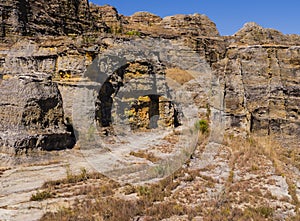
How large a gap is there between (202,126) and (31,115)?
8.85 metres

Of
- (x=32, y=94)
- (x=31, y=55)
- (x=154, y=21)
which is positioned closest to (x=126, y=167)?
(x=32, y=94)

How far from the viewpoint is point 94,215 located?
22.7 feet

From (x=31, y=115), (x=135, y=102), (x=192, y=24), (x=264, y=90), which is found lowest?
(x=31, y=115)

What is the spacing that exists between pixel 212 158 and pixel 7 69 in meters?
11.7

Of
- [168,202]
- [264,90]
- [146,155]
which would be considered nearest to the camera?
[168,202]

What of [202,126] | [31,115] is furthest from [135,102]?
[31,115]

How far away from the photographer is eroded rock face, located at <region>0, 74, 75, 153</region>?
11320 millimetres

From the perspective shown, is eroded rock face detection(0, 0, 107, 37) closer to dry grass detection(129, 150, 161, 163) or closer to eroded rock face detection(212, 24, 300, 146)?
dry grass detection(129, 150, 161, 163)

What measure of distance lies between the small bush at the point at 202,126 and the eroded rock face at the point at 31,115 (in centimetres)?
716

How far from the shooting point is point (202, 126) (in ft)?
55.5

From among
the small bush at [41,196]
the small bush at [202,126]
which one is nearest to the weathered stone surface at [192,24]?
the small bush at [202,126]

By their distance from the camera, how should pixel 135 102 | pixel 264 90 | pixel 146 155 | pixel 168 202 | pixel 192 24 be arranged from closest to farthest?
pixel 168 202 → pixel 146 155 → pixel 264 90 → pixel 135 102 → pixel 192 24

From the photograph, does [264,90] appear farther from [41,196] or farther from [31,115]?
[41,196]

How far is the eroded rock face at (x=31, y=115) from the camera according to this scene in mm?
11320
